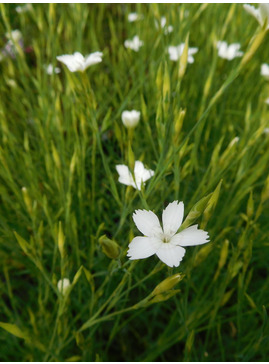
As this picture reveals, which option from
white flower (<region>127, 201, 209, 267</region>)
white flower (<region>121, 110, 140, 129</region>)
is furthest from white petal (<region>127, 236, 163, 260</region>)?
white flower (<region>121, 110, 140, 129</region>)

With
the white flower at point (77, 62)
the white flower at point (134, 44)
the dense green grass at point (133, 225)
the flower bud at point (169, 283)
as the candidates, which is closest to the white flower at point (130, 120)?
the dense green grass at point (133, 225)

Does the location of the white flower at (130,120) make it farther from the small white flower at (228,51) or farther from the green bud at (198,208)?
the small white flower at (228,51)

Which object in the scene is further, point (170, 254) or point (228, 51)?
point (228, 51)

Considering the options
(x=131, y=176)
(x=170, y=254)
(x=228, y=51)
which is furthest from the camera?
(x=228, y=51)

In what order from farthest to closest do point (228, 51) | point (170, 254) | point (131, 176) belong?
point (228, 51) → point (131, 176) → point (170, 254)

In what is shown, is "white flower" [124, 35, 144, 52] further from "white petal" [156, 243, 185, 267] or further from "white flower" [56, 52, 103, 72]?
"white petal" [156, 243, 185, 267]

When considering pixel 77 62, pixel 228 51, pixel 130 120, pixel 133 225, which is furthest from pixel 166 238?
pixel 228 51

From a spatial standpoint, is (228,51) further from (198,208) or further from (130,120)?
(198,208)

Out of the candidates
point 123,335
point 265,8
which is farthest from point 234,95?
point 123,335
